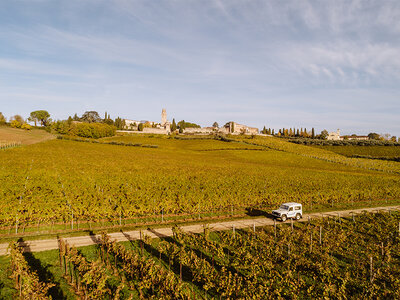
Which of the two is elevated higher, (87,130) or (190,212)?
(87,130)

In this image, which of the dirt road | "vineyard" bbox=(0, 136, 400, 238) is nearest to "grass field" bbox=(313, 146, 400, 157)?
"vineyard" bbox=(0, 136, 400, 238)

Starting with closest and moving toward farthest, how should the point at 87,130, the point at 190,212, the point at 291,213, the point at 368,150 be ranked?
the point at 291,213 → the point at 190,212 → the point at 368,150 → the point at 87,130

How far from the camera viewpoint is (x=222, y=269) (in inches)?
522

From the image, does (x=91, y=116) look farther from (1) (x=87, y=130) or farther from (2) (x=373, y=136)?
(2) (x=373, y=136)

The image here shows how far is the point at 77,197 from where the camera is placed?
2664 centimetres

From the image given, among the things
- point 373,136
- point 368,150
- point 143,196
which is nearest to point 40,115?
point 143,196

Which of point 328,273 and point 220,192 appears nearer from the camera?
point 328,273

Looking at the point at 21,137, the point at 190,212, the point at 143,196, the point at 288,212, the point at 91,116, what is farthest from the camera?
the point at 91,116

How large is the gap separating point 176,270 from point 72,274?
6.72 m

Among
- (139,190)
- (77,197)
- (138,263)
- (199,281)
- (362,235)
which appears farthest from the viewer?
(139,190)

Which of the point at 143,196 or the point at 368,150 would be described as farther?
the point at 368,150

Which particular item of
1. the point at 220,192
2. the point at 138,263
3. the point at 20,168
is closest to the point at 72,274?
the point at 138,263

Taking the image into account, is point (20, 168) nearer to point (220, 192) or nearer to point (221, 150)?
point (220, 192)

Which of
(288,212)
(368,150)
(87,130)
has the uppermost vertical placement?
(87,130)
